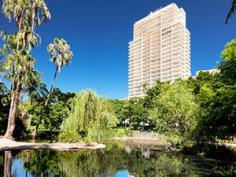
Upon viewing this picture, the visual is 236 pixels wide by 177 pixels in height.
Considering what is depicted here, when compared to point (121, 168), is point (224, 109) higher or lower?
higher

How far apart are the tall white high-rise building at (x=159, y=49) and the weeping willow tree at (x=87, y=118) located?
107929 mm

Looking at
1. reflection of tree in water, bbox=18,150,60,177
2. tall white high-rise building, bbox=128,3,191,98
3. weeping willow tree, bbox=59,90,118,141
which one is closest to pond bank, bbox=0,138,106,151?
weeping willow tree, bbox=59,90,118,141

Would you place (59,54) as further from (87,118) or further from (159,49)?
(159,49)

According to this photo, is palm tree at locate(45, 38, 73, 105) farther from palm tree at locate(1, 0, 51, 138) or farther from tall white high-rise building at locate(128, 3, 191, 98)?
tall white high-rise building at locate(128, 3, 191, 98)

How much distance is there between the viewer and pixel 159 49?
154 metres

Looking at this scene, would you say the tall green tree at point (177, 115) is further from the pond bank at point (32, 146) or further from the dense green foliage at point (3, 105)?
the dense green foliage at point (3, 105)

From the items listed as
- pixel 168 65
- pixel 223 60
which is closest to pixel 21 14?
pixel 223 60

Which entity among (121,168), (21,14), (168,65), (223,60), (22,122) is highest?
(168,65)

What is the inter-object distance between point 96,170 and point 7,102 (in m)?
23.6

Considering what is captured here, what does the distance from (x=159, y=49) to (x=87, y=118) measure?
126 m

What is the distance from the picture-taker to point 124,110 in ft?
247

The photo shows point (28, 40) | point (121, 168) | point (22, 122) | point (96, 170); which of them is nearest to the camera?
point (96, 170)

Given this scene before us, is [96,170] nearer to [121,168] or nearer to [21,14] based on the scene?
[121,168]

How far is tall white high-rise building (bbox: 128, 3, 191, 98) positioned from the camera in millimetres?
143750
